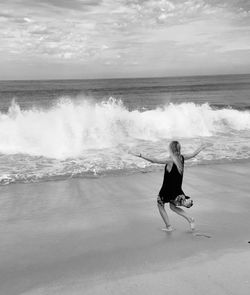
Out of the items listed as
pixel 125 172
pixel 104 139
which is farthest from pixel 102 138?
pixel 125 172

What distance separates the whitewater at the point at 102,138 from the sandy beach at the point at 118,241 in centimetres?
198

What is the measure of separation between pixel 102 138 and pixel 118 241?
1072 centimetres

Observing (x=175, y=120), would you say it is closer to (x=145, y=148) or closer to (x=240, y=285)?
(x=145, y=148)

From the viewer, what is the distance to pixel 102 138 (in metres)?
16.1

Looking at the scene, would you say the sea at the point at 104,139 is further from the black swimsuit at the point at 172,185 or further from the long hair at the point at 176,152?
the long hair at the point at 176,152

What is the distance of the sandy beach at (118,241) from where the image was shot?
4320 millimetres

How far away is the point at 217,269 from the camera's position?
4.55m

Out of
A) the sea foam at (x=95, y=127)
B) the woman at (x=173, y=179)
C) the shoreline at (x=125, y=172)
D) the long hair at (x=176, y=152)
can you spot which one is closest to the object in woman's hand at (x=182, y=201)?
the woman at (x=173, y=179)

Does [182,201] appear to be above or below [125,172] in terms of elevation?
above

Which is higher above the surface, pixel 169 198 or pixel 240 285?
pixel 169 198

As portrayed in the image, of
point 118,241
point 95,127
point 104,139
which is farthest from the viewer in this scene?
point 95,127

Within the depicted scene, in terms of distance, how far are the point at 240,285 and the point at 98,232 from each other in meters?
2.46

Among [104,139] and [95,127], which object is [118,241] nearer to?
[104,139]

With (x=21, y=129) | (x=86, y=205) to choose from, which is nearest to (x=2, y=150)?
(x=21, y=129)
